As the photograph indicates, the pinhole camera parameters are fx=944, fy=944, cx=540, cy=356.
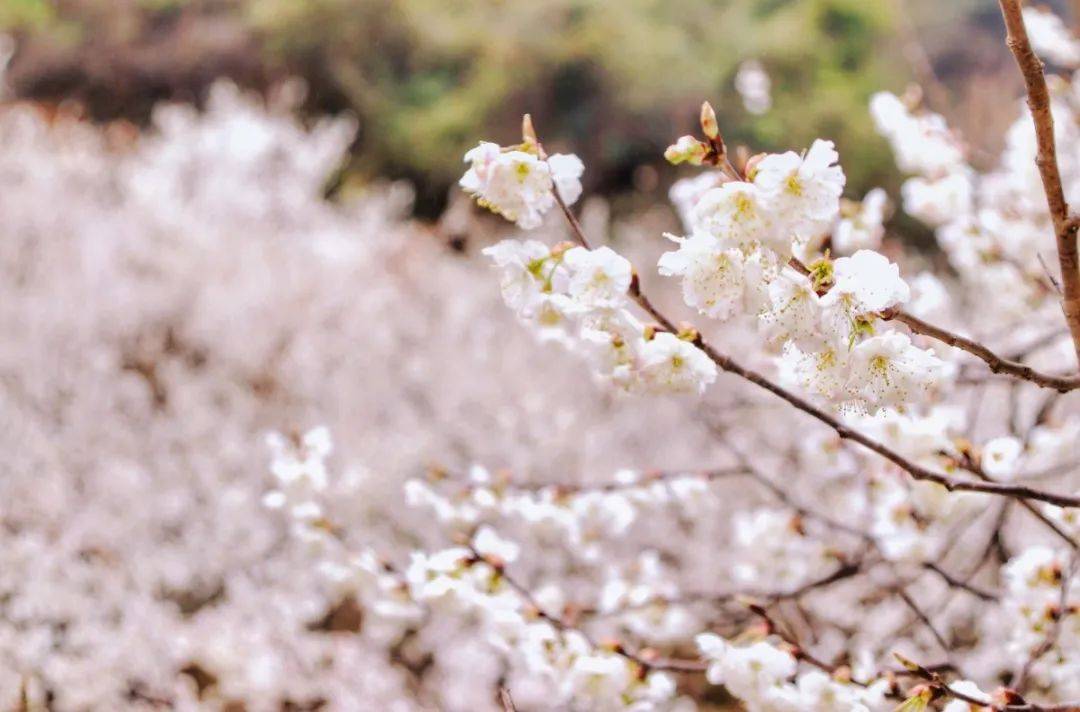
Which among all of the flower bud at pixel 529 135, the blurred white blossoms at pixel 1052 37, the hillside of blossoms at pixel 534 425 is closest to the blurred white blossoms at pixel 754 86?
the hillside of blossoms at pixel 534 425

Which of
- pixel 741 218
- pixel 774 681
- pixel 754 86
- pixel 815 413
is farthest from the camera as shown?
pixel 754 86

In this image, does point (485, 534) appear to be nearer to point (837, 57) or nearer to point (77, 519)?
point (77, 519)

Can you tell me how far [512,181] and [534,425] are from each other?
2.01 meters

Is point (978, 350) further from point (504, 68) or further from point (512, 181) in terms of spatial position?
point (504, 68)

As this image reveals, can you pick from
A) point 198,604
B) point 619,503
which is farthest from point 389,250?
point 619,503

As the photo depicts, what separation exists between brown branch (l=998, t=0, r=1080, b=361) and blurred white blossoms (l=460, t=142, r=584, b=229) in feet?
0.89

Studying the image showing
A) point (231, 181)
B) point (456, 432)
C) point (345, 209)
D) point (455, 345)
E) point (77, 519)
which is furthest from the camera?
point (345, 209)

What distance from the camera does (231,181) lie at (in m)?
3.45

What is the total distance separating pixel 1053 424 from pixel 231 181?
291 centimetres

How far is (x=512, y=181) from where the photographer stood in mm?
593

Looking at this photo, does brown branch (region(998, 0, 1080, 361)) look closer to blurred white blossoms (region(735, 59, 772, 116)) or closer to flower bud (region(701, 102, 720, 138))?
flower bud (region(701, 102, 720, 138))

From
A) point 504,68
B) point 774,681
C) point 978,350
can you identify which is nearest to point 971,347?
point 978,350

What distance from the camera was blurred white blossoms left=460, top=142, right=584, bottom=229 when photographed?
584 millimetres

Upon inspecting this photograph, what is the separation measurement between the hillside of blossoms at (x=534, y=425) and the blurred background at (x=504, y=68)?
18 centimetres
